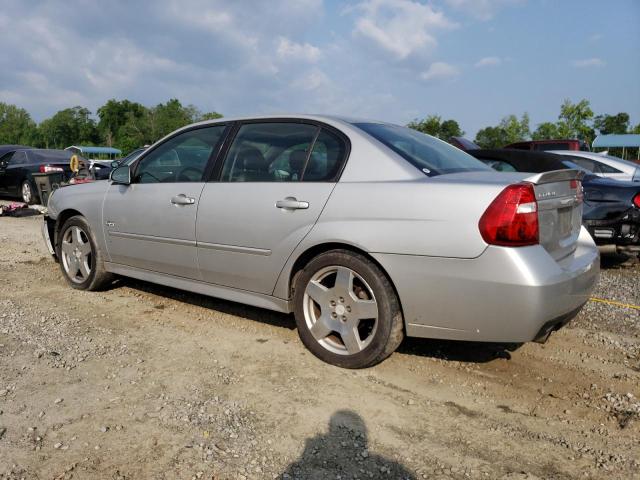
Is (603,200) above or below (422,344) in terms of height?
above

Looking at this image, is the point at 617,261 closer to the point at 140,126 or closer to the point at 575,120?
the point at 575,120

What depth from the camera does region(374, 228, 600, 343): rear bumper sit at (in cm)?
262

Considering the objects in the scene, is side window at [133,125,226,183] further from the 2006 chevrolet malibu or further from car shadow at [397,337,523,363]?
car shadow at [397,337,523,363]

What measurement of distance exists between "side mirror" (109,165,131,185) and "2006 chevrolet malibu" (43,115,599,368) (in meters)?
0.02

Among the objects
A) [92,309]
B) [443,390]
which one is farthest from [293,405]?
[92,309]

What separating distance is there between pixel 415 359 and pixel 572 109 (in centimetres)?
4451

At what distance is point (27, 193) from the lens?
12.6 m

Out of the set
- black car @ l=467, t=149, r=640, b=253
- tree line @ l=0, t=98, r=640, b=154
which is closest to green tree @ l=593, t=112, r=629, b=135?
tree line @ l=0, t=98, r=640, b=154

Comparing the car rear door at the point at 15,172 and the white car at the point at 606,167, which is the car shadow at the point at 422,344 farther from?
the car rear door at the point at 15,172

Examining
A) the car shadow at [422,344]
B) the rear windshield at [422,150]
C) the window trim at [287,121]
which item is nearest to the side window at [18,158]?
the car shadow at [422,344]

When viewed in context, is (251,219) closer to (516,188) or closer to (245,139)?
(245,139)

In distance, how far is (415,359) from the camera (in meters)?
3.44

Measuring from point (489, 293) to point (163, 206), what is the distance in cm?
259

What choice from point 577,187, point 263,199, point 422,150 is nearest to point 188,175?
point 263,199
